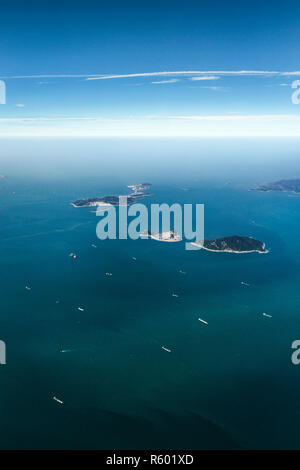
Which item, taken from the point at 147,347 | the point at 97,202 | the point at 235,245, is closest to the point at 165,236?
the point at 235,245

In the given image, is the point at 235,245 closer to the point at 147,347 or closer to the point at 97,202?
the point at 147,347

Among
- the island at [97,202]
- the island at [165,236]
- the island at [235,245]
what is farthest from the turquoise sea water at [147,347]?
the island at [97,202]

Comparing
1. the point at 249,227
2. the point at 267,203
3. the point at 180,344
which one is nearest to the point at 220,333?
the point at 180,344

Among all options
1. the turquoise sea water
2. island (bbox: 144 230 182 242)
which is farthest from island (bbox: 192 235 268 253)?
island (bbox: 144 230 182 242)

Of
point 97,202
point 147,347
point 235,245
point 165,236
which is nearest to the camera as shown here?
point 147,347

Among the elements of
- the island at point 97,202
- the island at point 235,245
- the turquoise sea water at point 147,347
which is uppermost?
the island at point 97,202

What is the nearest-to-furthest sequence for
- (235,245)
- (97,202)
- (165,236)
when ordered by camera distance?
(235,245)
(165,236)
(97,202)

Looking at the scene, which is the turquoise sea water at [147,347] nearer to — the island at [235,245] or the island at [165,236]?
the island at [165,236]

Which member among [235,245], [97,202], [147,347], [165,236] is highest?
[97,202]
